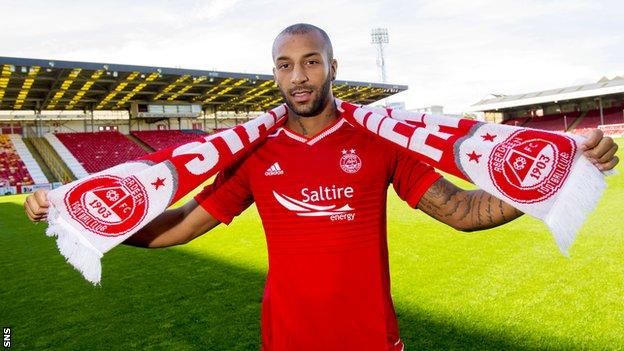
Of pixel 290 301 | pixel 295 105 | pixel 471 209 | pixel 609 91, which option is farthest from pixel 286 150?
pixel 609 91

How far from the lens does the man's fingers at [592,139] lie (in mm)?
1659

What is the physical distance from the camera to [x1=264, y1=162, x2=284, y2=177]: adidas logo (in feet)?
6.76

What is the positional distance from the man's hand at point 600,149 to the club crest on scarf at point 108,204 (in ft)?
5.82

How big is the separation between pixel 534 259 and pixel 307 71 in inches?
209

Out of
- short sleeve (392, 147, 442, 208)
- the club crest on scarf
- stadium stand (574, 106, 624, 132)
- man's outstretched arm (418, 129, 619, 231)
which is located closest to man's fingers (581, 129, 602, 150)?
man's outstretched arm (418, 129, 619, 231)

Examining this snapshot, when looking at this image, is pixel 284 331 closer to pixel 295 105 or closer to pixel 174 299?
pixel 295 105

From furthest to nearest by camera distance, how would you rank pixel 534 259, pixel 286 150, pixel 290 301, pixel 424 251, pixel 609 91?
pixel 609 91 < pixel 424 251 < pixel 534 259 < pixel 286 150 < pixel 290 301

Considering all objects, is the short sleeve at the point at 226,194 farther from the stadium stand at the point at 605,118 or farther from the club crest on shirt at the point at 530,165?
the stadium stand at the point at 605,118

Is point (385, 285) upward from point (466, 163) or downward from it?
downward

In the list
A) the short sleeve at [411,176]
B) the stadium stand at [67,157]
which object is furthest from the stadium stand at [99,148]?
the short sleeve at [411,176]

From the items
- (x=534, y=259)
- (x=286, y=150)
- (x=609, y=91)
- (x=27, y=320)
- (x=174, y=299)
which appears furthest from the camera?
(x=609, y=91)

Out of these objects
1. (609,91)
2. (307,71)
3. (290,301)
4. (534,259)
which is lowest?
(534,259)

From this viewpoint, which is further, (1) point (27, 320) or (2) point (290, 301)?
(1) point (27, 320)

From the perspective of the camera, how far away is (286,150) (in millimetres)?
2105
